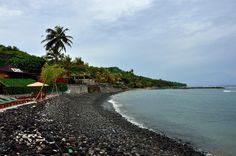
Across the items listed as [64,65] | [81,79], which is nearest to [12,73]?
[81,79]

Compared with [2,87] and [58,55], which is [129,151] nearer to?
[2,87]

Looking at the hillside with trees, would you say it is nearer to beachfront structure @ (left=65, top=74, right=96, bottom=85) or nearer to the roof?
beachfront structure @ (left=65, top=74, right=96, bottom=85)

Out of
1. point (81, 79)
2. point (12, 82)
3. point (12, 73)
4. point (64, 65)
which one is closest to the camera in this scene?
point (12, 82)

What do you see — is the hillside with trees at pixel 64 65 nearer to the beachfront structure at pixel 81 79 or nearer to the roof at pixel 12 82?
the beachfront structure at pixel 81 79

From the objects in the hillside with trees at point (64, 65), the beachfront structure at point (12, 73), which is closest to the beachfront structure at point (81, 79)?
the hillside with trees at point (64, 65)

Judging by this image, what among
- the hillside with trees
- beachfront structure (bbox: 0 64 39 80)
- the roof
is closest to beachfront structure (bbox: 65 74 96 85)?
the hillside with trees

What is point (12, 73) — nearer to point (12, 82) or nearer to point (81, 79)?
point (12, 82)

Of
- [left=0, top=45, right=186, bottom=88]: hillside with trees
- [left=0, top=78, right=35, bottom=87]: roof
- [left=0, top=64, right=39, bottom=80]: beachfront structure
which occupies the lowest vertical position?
[left=0, top=78, right=35, bottom=87]: roof

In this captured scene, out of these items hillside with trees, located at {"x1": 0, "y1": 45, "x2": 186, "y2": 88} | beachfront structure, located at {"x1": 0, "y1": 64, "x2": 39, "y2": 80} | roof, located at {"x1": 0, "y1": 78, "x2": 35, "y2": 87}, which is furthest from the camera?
hillside with trees, located at {"x1": 0, "y1": 45, "x2": 186, "y2": 88}

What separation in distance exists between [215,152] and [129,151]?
8202 mm

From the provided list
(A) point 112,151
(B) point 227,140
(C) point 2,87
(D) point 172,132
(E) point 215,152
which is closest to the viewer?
(A) point 112,151

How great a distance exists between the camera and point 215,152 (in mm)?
23516

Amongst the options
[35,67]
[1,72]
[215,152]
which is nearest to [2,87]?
[1,72]

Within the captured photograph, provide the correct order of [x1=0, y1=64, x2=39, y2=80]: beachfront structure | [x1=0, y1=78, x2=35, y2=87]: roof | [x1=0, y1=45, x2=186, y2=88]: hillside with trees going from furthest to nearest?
[x1=0, y1=45, x2=186, y2=88]: hillside with trees, [x1=0, y1=64, x2=39, y2=80]: beachfront structure, [x1=0, y1=78, x2=35, y2=87]: roof
